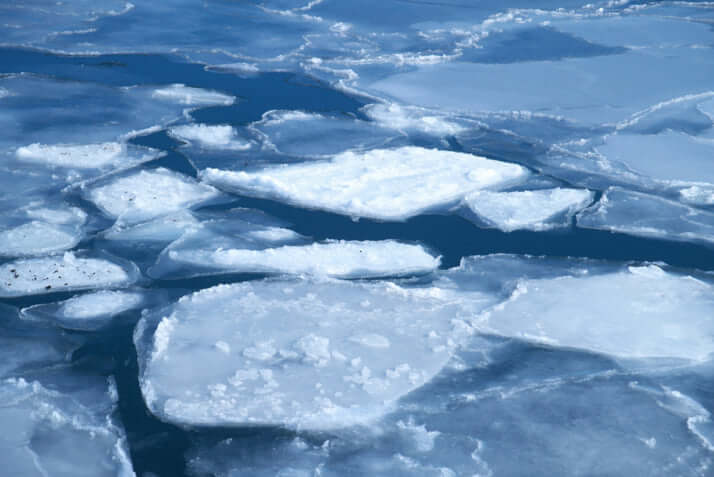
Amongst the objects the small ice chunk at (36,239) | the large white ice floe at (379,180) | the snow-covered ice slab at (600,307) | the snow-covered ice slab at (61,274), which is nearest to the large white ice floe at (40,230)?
the small ice chunk at (36,239)

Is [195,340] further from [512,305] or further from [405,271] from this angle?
[512,305]

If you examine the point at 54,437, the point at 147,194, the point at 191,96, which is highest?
the point at 191,96

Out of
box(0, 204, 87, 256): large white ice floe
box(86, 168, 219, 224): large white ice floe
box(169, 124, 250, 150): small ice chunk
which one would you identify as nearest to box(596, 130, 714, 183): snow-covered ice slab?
box(169, 124, 250, 150): small ice chunk

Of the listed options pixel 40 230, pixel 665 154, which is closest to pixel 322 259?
pixel 40 230

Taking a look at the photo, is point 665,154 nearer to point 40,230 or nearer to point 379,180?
point 379,180

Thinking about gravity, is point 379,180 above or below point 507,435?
above

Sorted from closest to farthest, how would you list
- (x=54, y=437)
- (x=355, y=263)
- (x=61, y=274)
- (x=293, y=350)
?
(x=54, y=437) → (x=293, y=350) → (x=61, y=274) → (x=355, y=263)

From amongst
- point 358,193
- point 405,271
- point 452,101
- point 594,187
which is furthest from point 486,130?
point 405,271

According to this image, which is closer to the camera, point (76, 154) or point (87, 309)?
point (87, 309)
